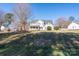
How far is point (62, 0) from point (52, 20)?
0.19 m

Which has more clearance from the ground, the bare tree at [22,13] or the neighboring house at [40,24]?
the bare tree at [22,13]

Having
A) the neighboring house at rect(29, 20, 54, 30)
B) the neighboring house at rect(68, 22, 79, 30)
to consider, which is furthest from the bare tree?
the neighboring house at rect(68, 22, 79, 30)

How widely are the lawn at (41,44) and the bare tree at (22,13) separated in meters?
0.07

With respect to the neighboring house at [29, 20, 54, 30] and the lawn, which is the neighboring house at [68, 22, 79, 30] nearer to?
the lawn

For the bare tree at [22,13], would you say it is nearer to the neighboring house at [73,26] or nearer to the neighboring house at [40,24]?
the neighboring house at [40,24]

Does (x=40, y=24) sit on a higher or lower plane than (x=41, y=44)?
higher

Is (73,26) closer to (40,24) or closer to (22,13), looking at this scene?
(40,24)

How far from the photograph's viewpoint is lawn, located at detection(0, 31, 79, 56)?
1.11 metres

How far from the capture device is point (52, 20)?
3.69 feet

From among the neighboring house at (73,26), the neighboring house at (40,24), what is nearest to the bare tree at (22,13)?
the neighboring house at (40,24)

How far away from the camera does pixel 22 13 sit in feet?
3.70

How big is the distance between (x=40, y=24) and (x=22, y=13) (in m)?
0.18

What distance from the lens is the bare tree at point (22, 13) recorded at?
113 cm

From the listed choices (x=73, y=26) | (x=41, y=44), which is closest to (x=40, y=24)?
(x=41, y=44)
